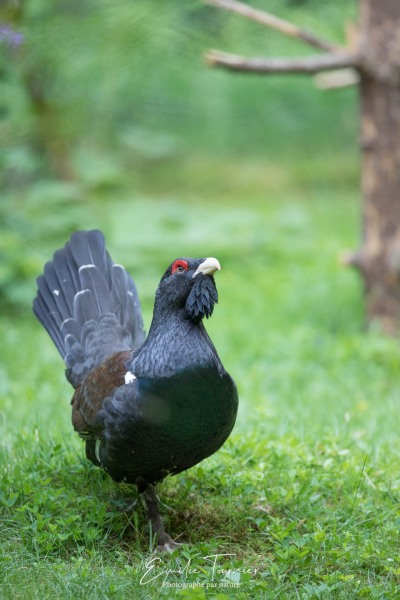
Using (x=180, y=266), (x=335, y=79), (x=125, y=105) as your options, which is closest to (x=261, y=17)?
(x=335, y=79)

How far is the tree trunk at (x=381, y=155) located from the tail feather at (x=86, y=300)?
9.92ft

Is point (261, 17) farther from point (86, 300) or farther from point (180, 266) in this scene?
point (180, 266)

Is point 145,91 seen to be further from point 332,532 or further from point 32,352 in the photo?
point 332,532

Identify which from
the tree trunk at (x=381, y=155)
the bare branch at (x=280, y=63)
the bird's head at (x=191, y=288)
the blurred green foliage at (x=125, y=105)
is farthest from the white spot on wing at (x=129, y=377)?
the tree trunk at (x=381, y=155)

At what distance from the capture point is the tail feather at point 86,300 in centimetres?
431

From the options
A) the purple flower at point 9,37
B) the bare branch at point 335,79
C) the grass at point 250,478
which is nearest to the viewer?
the grass at point 250,478

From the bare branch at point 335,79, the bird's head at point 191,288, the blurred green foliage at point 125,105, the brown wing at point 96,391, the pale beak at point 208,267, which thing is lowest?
the blurred green foliage at point 125,105

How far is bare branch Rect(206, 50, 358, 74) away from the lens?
6.23 m

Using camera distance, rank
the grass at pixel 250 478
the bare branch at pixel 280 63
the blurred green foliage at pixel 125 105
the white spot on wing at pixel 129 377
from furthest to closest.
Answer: the blurred green foliage at pixel 125 105
the bare branch at pixel 280 63
the white spot on wing at pixel 129 377
the grass at pixel 250 478

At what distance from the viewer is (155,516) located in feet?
12.1

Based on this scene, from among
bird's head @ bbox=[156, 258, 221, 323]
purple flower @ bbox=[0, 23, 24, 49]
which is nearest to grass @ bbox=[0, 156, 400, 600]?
bird's head @ bbox=[156, 258, 221, 323]

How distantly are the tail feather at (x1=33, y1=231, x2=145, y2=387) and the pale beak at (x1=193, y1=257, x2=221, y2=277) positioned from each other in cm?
96

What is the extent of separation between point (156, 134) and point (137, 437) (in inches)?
377

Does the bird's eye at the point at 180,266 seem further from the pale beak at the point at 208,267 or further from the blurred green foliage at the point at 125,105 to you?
the blurred green foliage at the point at 125,105
